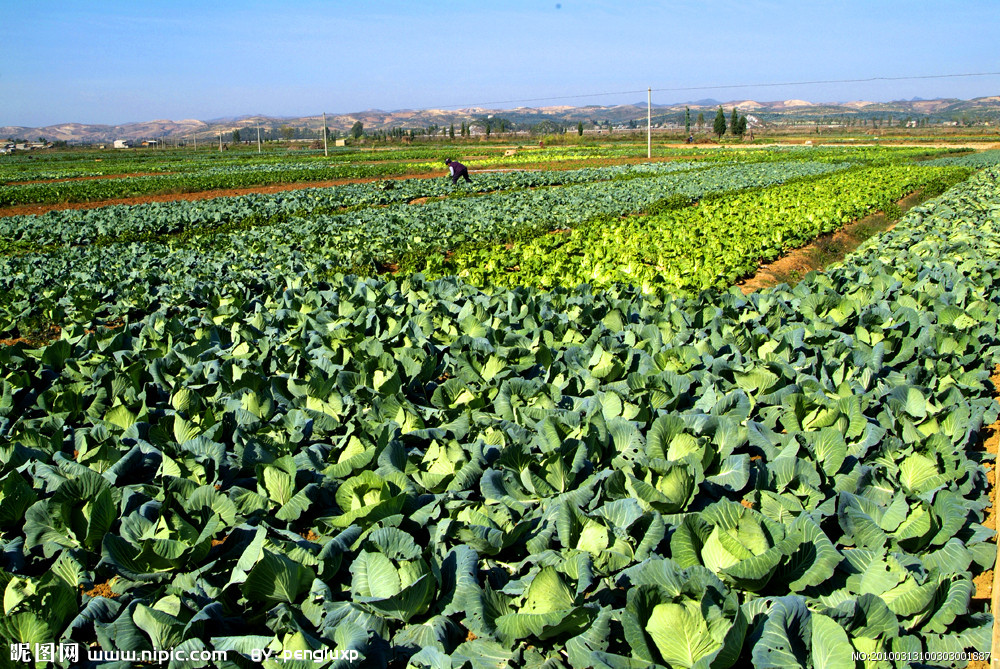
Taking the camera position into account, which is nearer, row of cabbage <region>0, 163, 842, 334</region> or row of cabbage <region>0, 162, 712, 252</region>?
row of cabbage <region>0, 163, 842, 334</region>

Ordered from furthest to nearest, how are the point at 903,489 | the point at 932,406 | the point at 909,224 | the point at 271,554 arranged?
the point at 909,224 < the point at 932,406 < the point at 903,489 < the point at 271,554

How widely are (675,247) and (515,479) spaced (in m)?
8.36

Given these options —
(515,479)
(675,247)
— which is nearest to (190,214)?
(675,247)

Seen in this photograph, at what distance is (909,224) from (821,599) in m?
12.0

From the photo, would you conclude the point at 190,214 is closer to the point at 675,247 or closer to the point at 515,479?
the point at 675,247

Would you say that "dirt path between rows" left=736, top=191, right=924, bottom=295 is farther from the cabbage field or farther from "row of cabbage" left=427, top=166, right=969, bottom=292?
the cabbage field

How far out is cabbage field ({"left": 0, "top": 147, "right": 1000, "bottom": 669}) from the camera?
2.21 m

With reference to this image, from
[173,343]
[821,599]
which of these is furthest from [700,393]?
[173,343]

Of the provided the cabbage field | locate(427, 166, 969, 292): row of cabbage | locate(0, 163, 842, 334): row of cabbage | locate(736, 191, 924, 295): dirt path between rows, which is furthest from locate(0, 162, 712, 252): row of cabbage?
locate(736, 191, 924, 295): dirt path between rows

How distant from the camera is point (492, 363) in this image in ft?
14.9

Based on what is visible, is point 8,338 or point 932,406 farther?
point 8,338

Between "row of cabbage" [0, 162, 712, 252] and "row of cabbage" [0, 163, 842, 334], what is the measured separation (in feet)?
10.6

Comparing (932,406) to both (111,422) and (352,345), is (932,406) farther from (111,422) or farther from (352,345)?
(111,422)

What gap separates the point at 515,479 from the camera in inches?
121
